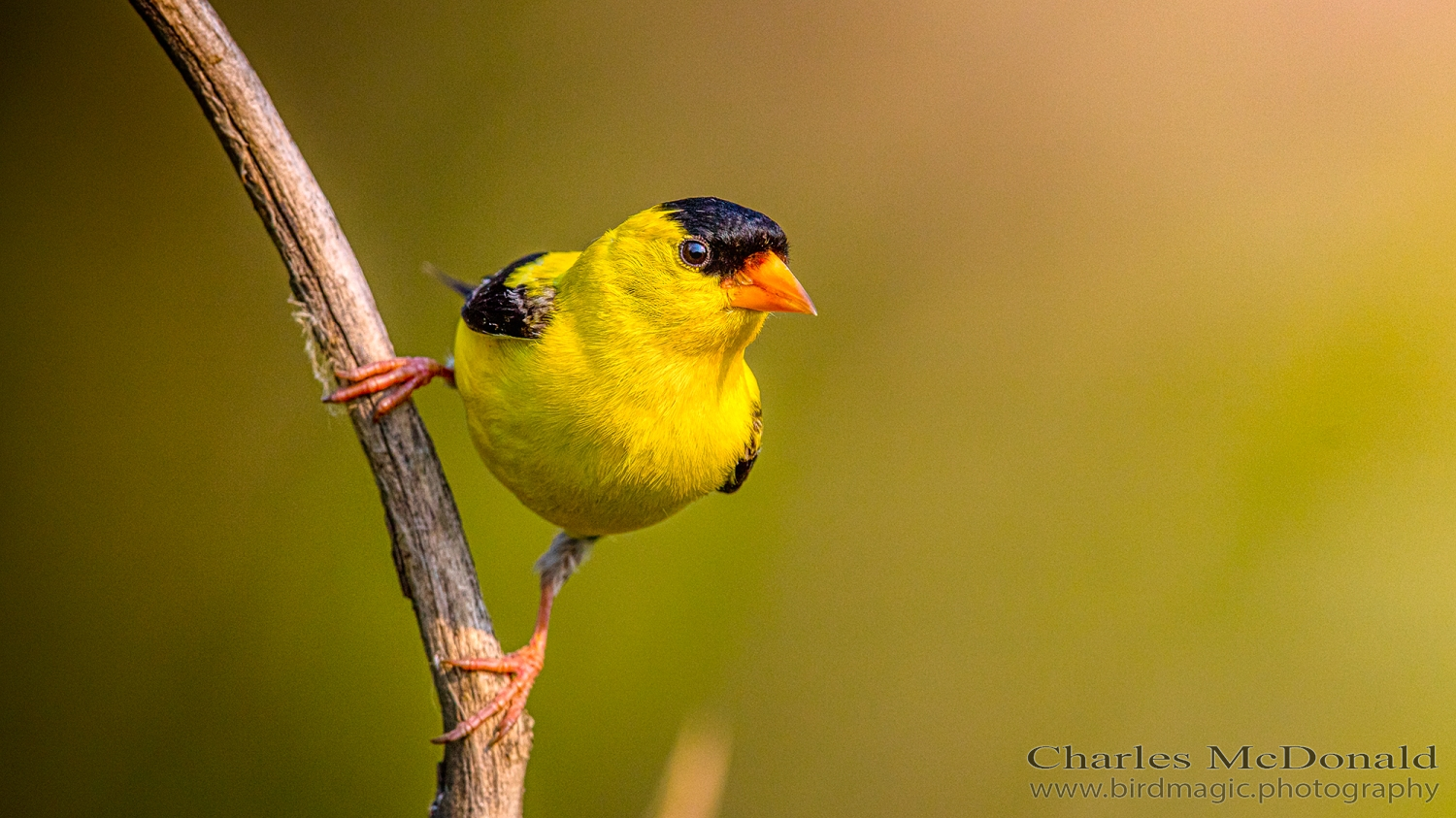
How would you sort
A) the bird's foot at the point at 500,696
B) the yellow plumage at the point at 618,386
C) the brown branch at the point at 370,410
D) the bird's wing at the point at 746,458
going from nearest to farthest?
the brown branch at the point at 370,410 → the yellow plumage at the point at 618,386 → the bird's foot at the point at 500,696 → the bird's wing at the point at 746,458

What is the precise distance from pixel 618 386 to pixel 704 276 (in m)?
0.29

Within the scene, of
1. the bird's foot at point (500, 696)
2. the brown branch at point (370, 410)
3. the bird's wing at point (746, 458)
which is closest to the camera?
the brown branch at point (370, 410)

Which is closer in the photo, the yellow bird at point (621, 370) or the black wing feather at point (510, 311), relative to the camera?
the yellow bird at point (621, 370)

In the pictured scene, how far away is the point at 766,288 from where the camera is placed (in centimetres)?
198

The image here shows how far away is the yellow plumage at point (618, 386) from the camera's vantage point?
204 centimetres

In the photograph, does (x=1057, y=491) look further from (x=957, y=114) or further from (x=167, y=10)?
(x=167, y=10)

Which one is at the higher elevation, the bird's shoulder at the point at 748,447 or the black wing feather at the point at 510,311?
the black wing feather at the point at 510,311

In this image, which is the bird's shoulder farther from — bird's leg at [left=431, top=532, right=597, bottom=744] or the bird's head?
bird's leg at [left=431, top=532, right=597, bottom=744]

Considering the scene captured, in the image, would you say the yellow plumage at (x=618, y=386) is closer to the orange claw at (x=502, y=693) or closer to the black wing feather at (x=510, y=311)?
the black wing feather at (x=510, y=311)

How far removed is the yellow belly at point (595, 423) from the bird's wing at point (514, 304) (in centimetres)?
3

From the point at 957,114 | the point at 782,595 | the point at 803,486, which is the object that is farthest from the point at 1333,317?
the point at 782,595

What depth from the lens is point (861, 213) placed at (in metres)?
3.76

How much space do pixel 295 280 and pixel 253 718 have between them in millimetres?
1811

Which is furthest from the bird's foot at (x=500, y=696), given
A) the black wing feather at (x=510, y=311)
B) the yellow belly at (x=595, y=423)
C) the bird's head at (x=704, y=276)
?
the bird's head at (x=704, y=276)
